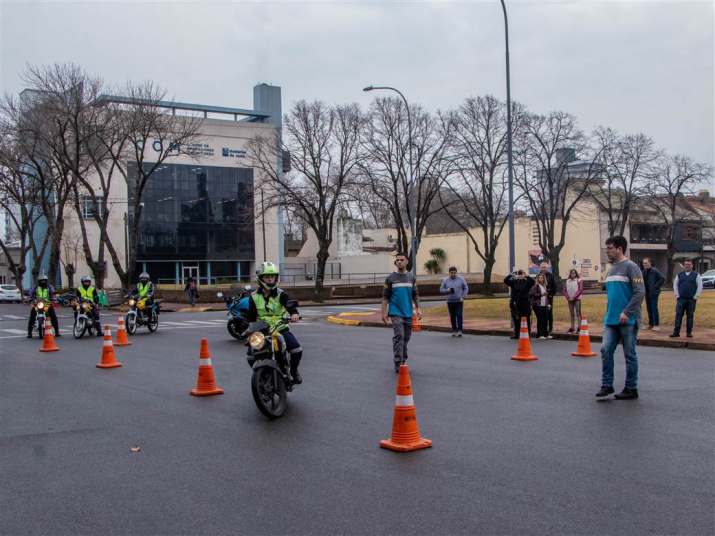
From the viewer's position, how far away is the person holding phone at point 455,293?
59.4ft

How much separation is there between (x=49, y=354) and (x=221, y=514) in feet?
42.0

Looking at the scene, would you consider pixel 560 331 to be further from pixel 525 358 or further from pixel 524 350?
pixel 525 358

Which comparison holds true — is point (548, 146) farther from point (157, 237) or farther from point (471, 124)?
point (157, 237)

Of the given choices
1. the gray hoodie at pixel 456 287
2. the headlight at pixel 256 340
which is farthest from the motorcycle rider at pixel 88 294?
the headlight at pixel 256 340

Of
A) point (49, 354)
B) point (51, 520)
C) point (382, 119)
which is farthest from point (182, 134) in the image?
point (51, 520)

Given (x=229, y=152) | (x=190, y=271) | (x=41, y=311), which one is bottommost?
(x=41, y=311)

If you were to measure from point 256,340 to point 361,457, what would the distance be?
2348 millimetres

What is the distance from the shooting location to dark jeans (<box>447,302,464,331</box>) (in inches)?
734

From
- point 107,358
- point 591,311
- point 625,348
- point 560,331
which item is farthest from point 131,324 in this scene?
point 625,348

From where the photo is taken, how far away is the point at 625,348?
8.80 meters

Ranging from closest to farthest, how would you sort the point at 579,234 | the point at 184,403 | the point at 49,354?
the point at 184,403, the point at 49,354, the point at 579,234

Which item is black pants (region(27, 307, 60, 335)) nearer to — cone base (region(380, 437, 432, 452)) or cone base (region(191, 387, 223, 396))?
cone base (region(191, 387, 223, 396))

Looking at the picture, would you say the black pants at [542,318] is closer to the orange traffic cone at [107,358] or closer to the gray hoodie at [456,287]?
the gray hoodie at [456,287]

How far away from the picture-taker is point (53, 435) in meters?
7.52
